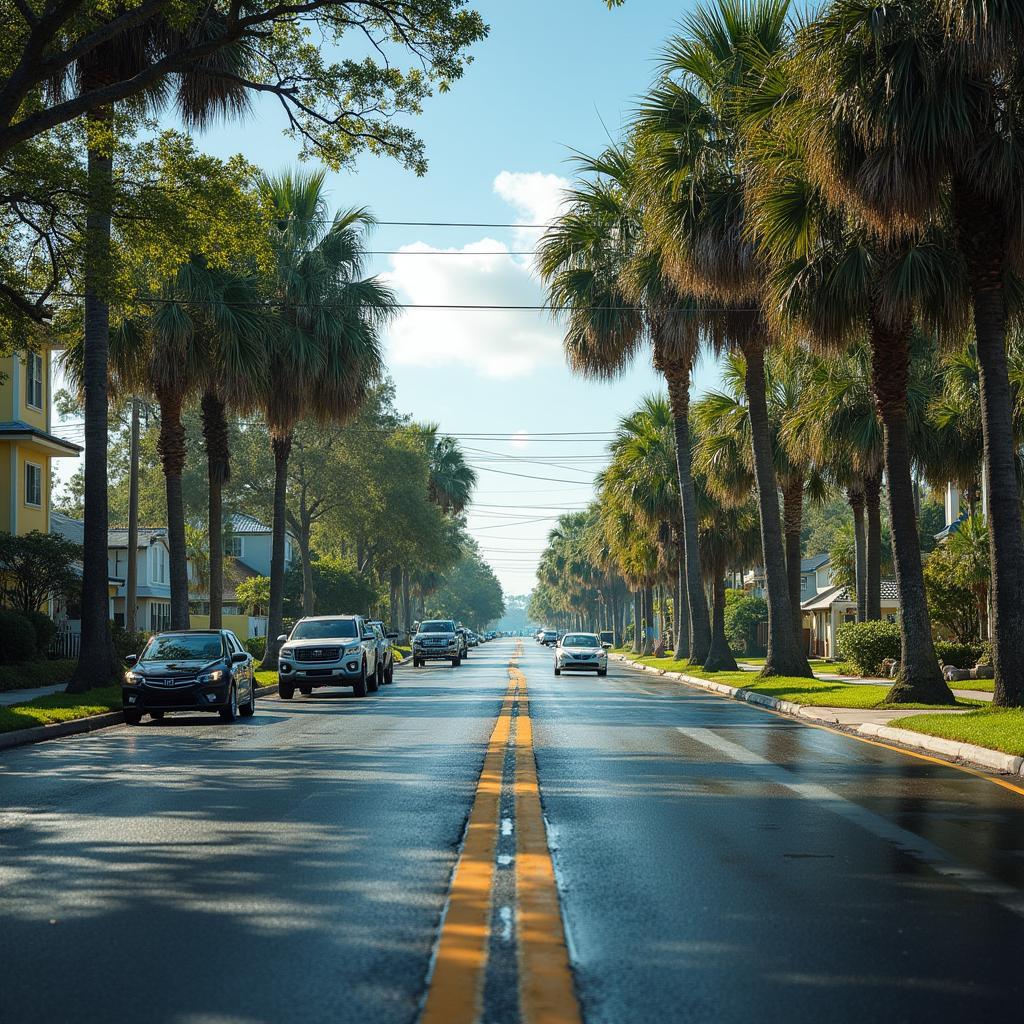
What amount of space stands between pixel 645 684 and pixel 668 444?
15.9m

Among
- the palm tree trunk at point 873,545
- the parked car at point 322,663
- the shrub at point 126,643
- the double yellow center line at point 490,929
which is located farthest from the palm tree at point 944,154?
the shrub at point 126,643

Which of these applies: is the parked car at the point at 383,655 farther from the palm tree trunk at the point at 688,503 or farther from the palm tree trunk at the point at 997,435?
the palm tree trunk at the point at 997,435

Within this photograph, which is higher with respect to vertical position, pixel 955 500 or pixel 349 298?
pixel 349 298

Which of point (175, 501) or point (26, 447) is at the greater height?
point (26, 447)

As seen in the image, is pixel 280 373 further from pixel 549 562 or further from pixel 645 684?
pixel 549 562

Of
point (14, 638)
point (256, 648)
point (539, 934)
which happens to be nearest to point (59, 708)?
point (14, 638)

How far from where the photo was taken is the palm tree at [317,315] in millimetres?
33688

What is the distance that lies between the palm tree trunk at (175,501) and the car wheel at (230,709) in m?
9.87

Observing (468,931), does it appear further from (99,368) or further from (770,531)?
(770,531)

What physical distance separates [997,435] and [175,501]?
1967cm

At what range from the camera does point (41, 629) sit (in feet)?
105

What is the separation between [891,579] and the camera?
202 ft

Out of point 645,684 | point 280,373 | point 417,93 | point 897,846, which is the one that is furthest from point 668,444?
point 897,846

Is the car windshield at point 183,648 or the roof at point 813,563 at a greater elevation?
the roof at point 813,563
